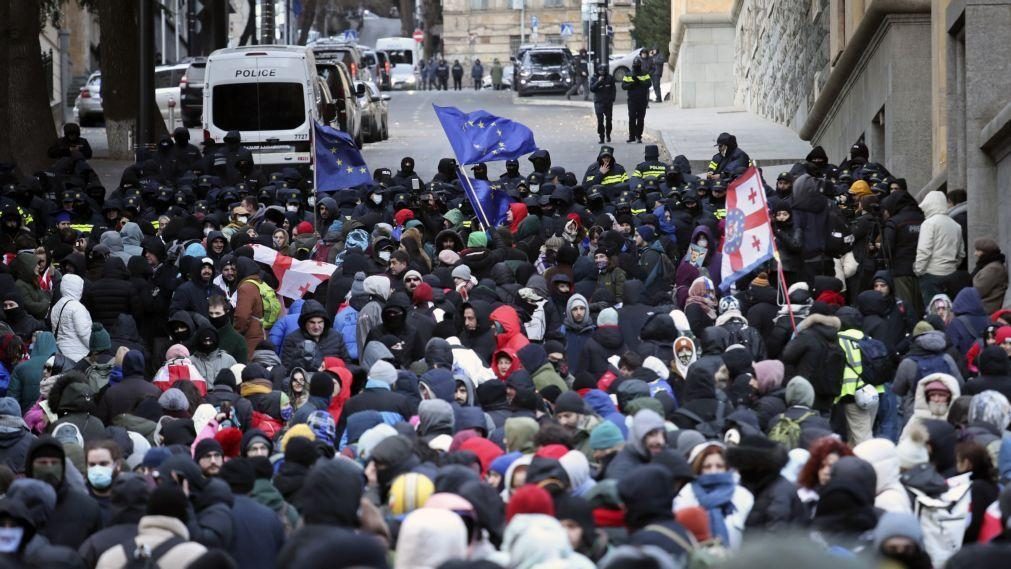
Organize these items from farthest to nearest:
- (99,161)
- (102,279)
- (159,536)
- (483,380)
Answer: (99,161), (102,279), (483,380), (159,536)

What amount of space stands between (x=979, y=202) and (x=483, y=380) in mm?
7234

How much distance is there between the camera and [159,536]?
356 inches

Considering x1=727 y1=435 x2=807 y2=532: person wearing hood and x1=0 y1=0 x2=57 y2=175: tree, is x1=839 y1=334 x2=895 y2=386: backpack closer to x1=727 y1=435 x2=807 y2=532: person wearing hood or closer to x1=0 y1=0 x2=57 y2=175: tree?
x1=727 y1=435 x2=807 y2=532: person wearing hood

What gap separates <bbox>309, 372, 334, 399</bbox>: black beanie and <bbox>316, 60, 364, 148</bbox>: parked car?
20.2 meters

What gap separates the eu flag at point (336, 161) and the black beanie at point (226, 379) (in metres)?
8.79

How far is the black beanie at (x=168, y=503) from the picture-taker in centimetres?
912

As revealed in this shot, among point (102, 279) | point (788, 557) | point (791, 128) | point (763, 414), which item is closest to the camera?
point (788, 557)

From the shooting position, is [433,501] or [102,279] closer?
[433,501]

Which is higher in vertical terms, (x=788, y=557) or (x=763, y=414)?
(x=788, y=557)

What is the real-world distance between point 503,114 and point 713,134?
39.1 feet

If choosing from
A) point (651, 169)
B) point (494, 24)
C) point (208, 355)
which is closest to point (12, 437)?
point (208, 355)

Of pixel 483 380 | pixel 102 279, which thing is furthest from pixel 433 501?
pixel 102 279

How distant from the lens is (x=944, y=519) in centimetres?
1020

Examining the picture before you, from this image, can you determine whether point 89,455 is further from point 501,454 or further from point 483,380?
point 483,380
